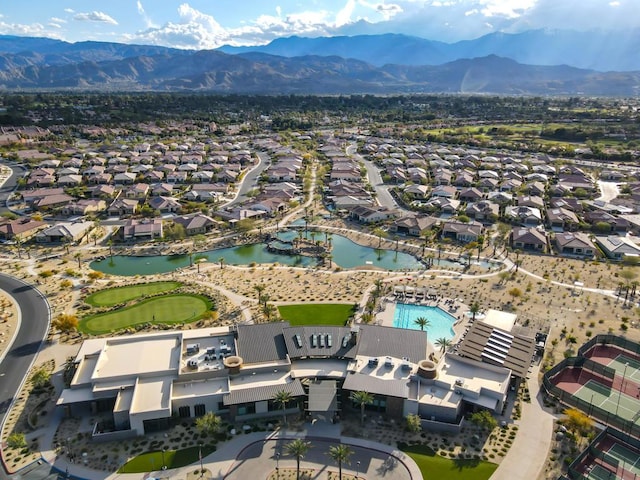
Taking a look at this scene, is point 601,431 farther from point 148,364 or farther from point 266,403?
point 148,364

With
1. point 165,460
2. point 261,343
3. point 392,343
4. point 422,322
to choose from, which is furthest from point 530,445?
point 165,460

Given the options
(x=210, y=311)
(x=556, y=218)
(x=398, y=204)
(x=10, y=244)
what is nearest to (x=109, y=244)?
(x=10, y=244)

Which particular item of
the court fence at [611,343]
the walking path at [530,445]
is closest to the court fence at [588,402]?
the court fence at [611,343]

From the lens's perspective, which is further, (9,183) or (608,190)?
(9,183)

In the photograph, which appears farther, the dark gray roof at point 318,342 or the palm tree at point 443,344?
the palm tree at point 443,344

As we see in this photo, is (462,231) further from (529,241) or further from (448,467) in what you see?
(448,467)

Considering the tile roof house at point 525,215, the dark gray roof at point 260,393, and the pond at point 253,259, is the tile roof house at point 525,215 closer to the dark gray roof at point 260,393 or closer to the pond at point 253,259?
the pond at point 253,259

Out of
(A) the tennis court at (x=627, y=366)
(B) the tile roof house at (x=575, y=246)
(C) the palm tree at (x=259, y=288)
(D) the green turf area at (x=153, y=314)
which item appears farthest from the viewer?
(B) the tile roof house at (x=575, y=246)
